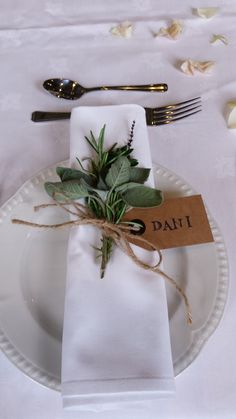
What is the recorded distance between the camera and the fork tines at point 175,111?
28.1 inches

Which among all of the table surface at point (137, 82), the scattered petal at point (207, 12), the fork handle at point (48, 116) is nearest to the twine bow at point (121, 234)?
the table surface at point (137, 82)

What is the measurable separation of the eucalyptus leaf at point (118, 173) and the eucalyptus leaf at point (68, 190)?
31 mm

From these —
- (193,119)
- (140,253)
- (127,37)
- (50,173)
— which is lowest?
(140,253)

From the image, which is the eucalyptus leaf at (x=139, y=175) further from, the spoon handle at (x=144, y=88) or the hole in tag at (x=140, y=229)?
the spoon handle at (x=144, y=88)

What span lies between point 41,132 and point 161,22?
0.36 meters

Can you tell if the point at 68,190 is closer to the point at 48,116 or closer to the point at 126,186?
the point at 126,186

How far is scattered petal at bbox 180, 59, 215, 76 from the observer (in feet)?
2.50

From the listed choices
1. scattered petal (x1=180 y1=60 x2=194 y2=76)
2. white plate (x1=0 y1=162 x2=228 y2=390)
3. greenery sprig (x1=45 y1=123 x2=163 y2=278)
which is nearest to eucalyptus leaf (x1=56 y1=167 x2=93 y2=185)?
greenery sprig (x1=45 y1=123 x2=163 y2=278)

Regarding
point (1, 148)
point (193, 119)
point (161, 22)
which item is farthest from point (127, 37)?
point (1, 148)

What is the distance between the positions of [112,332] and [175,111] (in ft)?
1.42

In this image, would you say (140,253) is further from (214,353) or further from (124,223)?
(214,353)

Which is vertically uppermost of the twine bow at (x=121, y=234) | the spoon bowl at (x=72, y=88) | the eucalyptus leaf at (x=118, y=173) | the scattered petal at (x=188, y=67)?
the scattered petal at (x=188, y=67)

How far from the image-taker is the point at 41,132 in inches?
28.0

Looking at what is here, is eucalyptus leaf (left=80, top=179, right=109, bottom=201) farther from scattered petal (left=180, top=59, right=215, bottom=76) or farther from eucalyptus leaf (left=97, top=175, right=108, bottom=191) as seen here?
scattered petal (left=180, top=59, right=215, bottom=76)
